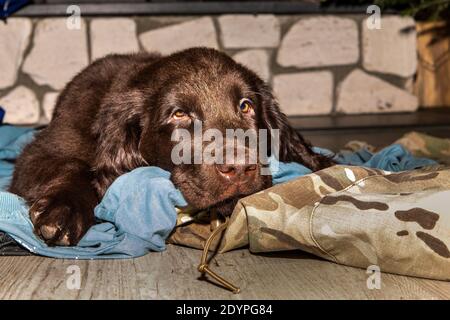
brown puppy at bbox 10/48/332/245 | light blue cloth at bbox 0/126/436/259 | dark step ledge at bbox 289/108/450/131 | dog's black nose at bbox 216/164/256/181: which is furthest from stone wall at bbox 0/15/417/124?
dog's black nose at bbox 216/164/256/181

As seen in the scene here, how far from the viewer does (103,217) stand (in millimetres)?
2562

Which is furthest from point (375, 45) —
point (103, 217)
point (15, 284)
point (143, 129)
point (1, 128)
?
point (15, 284)

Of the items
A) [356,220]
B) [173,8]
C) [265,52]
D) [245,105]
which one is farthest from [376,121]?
[356,220]

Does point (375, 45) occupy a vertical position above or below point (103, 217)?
above

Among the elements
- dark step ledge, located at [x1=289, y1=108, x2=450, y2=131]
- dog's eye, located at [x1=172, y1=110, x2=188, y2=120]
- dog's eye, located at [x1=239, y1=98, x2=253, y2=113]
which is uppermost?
dog's eye, located at [x1=239, y1=98, x2=253, y2=113]

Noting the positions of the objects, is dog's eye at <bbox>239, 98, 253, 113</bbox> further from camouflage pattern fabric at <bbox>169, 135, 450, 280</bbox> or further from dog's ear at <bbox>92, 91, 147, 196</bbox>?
camouflage pattern fabric at <bbox>169, 135, 450, 280</bbox>

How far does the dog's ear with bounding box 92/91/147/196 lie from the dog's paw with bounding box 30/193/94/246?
0.26 meters

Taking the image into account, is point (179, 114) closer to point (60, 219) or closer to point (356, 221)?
point (60, 219)

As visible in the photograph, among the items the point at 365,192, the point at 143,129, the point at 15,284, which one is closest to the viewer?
the point at 15,284

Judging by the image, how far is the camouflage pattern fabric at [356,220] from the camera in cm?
204

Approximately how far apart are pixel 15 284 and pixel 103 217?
54 cm

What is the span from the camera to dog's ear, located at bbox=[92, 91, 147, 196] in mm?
2836

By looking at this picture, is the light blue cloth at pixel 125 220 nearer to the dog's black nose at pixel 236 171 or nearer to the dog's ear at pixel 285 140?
the dog's black nose at pixel 236 171
